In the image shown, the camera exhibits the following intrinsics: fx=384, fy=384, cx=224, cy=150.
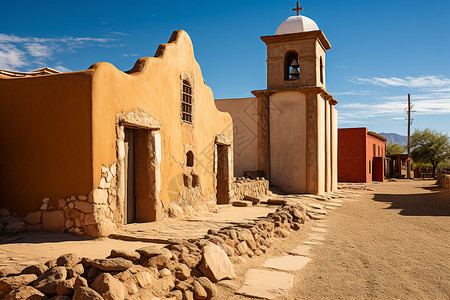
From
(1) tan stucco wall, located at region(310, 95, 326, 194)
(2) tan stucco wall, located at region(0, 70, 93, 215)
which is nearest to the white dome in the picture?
(1) tan stucco wall, located at region(310, 95, 326, 194)

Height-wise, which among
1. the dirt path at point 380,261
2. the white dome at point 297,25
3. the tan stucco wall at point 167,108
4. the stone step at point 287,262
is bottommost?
the dirt path at point 380,261

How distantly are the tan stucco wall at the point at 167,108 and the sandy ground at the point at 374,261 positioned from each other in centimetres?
280

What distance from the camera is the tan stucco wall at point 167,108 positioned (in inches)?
242

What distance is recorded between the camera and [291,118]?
16609mm

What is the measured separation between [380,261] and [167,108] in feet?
16.5

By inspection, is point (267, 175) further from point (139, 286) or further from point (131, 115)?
point (139, 286)

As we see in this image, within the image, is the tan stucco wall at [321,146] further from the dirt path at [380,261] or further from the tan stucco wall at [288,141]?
the dirt path at [380,261]

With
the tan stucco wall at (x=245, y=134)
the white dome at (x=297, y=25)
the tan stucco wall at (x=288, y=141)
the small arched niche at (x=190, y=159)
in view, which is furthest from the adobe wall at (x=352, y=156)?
the small arched niche at (x=190, y=159)

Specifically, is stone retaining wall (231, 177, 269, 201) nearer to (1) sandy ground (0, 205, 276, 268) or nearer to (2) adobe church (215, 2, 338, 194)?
(2) adobe church (215, 2, 338, 194)

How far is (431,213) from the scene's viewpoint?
11531 mm

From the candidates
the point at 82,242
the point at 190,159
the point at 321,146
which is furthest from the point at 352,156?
the point at 82,242

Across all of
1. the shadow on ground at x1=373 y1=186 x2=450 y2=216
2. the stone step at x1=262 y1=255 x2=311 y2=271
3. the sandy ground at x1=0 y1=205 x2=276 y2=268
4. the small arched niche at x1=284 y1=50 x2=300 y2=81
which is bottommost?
the shadow on ground at x1=373 y1=186 x2=450 y2=216

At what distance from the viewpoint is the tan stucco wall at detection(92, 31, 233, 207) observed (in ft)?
20.2

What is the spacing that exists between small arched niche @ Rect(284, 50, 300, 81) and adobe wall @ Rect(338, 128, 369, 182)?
1341cm
